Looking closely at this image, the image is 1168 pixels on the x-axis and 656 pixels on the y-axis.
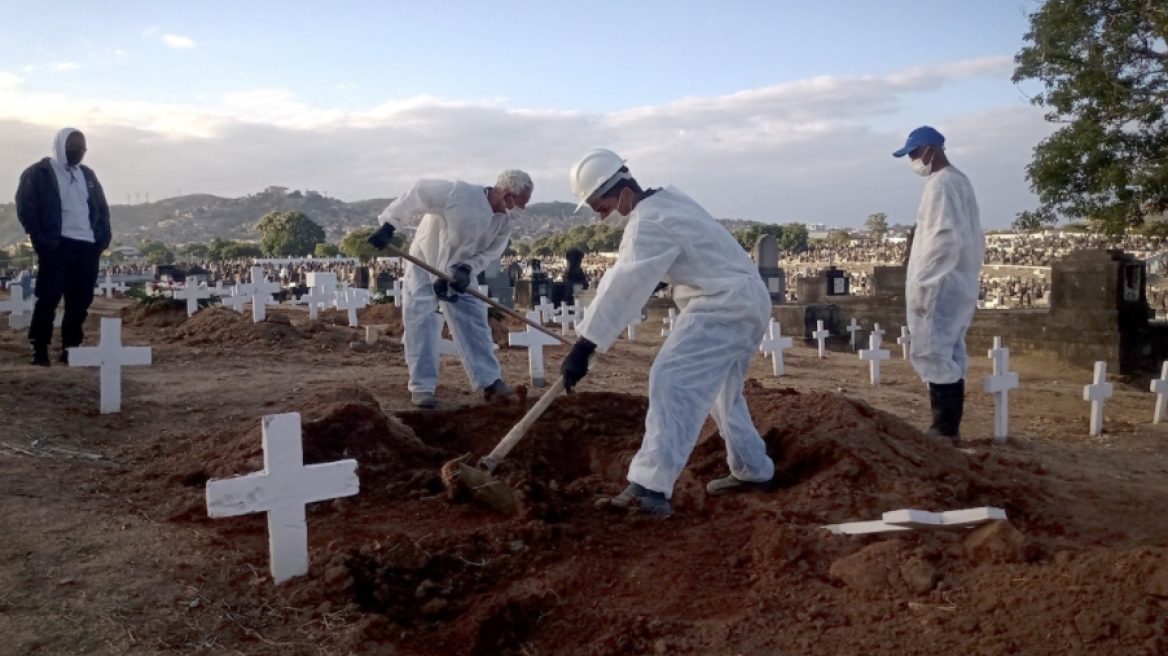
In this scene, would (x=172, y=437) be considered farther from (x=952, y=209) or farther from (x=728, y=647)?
(x=952, y=209)

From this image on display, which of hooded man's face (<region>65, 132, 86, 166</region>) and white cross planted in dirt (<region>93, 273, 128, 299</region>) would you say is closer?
hooded man's face (<region>65, 132, 86, 166</region>)

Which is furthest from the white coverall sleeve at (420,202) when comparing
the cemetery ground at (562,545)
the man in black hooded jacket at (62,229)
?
the man in black hooded jacket at (62,229)

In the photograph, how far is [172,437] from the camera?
18.9 feet

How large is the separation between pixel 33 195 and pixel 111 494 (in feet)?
14.3

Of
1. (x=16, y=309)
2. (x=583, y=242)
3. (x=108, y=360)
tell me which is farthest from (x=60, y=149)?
(x=583, y=242)

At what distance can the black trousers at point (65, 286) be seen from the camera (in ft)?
25.5

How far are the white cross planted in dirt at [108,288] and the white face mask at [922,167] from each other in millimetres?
20035

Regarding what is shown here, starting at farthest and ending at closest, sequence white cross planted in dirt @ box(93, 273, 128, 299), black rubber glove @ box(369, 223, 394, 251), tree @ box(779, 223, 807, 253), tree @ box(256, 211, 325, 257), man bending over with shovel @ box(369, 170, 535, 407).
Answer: tree @ box(256, 211, 325, 257), tree @ box(779, 223, 807, 253), white cross planted in dirt @ box(93, 273, 128, 299), man bending over with shovel @ box(369, 170, 535, 407), black rubber glove @ box(369, 223, 394, 251)

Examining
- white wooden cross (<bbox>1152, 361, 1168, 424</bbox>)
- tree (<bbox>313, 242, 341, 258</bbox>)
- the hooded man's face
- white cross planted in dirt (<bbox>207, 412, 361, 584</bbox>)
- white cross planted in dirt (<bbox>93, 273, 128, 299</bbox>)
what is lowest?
white wooden cross (<bbox>1152, 361, 1168, 424</bbox>)

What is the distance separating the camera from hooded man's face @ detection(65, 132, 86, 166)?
7883 millimetres

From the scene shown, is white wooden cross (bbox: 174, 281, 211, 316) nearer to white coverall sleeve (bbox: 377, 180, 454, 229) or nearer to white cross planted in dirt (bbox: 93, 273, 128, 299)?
white coverall sleeve (bbox: 377, 180, 454, 229)

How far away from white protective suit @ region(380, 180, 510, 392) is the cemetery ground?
489mm

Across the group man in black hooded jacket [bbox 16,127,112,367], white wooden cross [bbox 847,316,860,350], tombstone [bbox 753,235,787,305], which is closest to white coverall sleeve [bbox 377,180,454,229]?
man in black hooded jacket [bbox 16,127,112,367]

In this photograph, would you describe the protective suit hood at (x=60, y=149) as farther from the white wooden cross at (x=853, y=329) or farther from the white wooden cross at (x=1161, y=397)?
the white wooden cross at (x=853, y=329)
